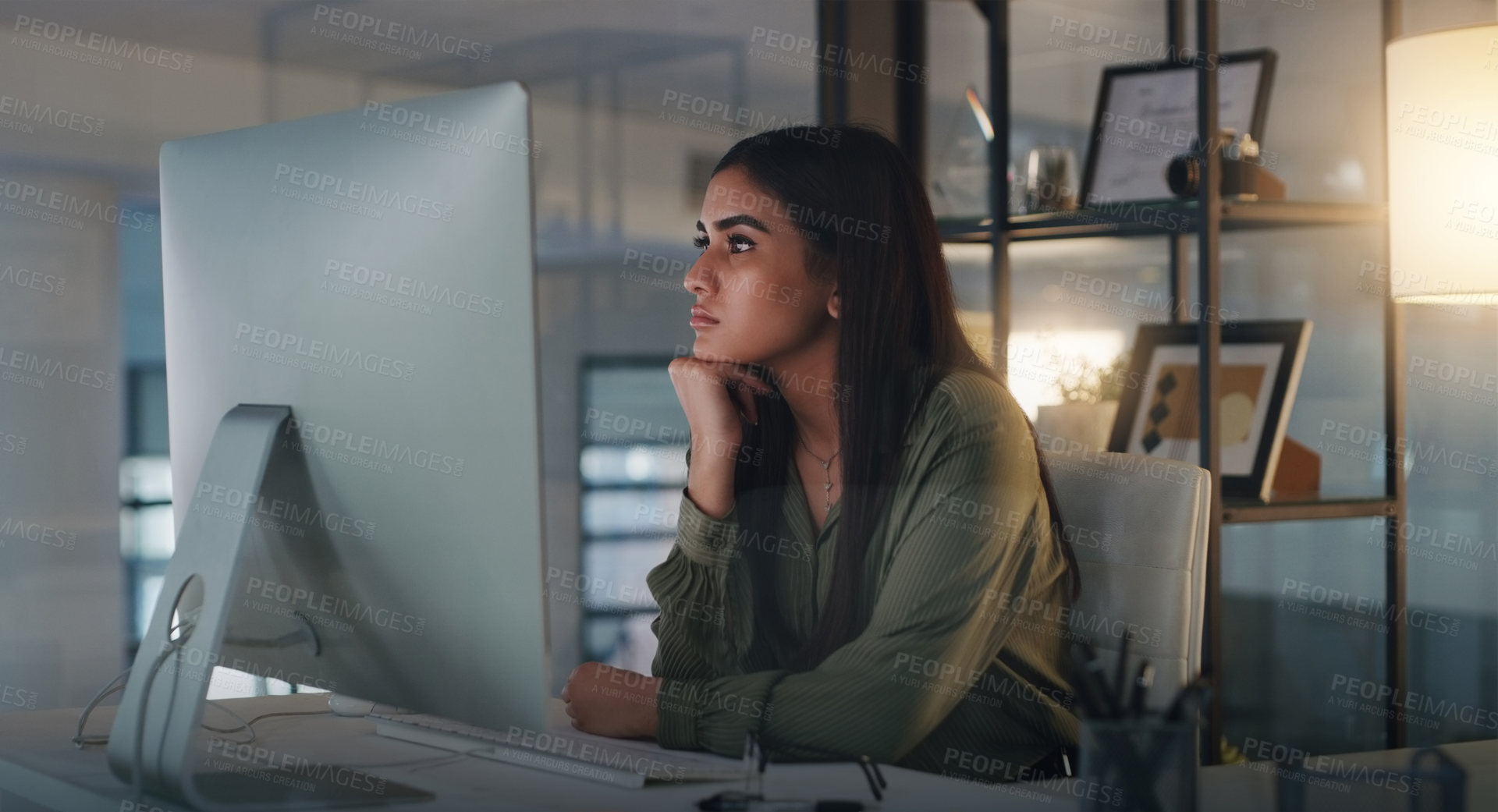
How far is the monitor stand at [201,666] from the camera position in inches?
38.7

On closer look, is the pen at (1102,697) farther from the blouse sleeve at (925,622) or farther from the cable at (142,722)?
the cable at (142,722)

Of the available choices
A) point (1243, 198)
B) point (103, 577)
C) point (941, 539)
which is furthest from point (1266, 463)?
point (103, 577)

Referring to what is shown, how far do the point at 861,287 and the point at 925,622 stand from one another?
510mm

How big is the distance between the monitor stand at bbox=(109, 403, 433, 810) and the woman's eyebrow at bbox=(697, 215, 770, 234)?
69 cm

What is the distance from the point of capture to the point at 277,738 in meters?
1.23

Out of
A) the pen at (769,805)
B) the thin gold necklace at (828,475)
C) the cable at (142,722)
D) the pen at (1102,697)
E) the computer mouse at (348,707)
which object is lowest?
the computer mouse at (348,707)

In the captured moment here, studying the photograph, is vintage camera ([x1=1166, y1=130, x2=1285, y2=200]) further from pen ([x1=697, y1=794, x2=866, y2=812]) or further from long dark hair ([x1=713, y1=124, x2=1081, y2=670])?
pen ([x1=697, y1=794, x2=866, y2=812])

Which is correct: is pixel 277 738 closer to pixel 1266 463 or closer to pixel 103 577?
pixel 103 577

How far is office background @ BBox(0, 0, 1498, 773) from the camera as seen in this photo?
231 cm

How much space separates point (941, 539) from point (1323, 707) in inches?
72.3

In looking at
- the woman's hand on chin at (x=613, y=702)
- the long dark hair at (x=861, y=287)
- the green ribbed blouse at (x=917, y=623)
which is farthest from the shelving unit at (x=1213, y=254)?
the woman's hand on chin at (x=613, y=702)

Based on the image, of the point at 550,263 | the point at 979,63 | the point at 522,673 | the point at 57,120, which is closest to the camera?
the point at 522,673

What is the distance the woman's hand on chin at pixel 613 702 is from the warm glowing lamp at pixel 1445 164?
1.34 m

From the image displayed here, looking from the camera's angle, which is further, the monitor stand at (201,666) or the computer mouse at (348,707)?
the computer mouse at (348,707)
